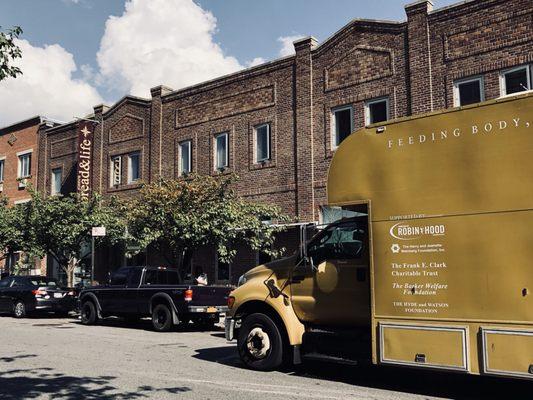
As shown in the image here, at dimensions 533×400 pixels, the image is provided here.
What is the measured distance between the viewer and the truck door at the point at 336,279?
773 centimetres

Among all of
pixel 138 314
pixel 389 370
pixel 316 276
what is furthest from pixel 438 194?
pixel 138 314

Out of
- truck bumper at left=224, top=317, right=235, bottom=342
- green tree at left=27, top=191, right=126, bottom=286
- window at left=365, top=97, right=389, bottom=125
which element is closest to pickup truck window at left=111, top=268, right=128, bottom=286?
green tree at left=27, top=191, right=126, bottom=286

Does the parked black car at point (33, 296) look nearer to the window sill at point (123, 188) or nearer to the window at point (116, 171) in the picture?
the window sill at point (123, 188)

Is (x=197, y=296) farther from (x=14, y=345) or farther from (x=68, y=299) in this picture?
(x=68, y=299)

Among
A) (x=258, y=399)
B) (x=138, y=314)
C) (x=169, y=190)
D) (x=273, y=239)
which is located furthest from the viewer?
(x=273, y=239)

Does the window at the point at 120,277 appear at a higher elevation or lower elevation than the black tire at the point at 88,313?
higher

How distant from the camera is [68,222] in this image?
2119cm

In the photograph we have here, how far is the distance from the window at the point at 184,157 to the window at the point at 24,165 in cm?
1191

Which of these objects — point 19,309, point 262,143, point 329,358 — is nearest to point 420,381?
point 329,358

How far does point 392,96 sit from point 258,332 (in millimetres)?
10845

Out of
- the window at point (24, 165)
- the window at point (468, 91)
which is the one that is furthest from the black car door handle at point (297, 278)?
the window at point (24, 165)

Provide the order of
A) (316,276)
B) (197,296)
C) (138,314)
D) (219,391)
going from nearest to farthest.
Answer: (219,391) → (316,276) → (197,296) → (138,314)

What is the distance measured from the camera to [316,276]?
821 cm

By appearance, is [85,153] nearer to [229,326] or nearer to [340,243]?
[229,326]
